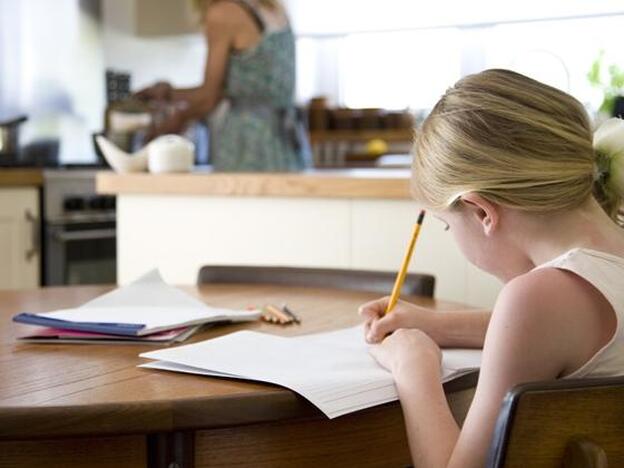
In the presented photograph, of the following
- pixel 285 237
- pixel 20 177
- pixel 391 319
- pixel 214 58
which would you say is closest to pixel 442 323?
pixel 391 319

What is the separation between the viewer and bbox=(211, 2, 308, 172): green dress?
3145mm

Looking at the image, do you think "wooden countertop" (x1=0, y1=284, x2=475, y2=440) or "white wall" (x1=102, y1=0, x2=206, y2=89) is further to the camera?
"white wall" (x1=102, y1=0, x2=206, y2=89)

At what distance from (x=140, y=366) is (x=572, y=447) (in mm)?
511

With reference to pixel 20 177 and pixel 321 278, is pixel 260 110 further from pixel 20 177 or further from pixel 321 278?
pixel 321 278

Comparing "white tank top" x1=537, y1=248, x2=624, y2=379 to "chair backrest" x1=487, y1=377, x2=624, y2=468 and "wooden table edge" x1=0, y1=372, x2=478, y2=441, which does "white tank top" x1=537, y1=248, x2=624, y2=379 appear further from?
"wooden table edge" x1=0, y1=372, x2=478, y2=441

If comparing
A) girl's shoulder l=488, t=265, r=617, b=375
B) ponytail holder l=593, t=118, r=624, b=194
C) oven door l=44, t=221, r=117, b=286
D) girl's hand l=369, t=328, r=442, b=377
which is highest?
ponytail holder l=593, t=118, r=624, b=194

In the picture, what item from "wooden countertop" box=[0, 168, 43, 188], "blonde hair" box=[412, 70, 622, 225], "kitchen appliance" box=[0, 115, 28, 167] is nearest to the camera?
"blonde hair" box=[412, 70, 622, 225]

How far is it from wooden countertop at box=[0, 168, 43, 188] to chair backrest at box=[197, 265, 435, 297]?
1939mm

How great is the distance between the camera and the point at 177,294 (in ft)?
5.30

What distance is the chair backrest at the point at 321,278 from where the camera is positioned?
6.23 feet

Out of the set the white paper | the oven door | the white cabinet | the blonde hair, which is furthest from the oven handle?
the blonde hair

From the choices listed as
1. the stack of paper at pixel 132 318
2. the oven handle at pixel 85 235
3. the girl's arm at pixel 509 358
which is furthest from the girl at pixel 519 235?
the oven handle at pixel 85 235

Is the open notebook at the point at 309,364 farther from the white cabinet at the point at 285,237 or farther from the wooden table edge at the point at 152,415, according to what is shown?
the white cabinet at the point at 285,237

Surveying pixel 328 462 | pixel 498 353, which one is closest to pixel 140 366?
pixel 328 462
